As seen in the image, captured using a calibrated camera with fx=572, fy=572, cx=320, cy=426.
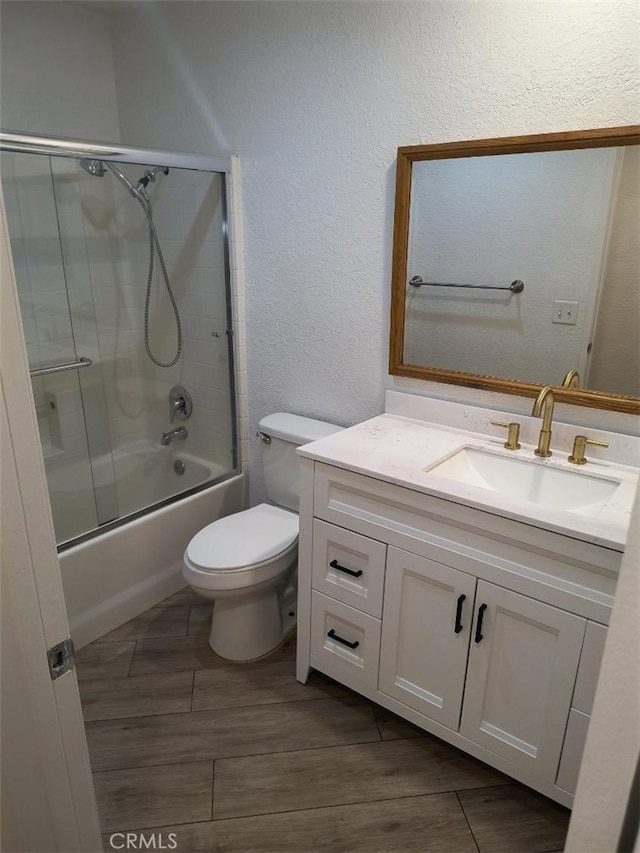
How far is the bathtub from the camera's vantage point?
210cm

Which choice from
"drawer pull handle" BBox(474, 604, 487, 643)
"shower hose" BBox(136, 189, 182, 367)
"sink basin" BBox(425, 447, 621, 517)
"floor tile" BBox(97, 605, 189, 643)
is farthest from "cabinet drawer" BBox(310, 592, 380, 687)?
"shower hose" BBox(136, 189, 182, 367)

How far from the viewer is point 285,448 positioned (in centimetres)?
227

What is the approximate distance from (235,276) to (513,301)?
48.0 inches

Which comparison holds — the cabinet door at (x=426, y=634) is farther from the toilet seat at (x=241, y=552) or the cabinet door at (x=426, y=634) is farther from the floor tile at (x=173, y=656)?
the floor tile at (x=173, y=656)

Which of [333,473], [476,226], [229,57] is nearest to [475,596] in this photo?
[333,473]

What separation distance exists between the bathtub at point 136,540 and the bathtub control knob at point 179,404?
0.63ft

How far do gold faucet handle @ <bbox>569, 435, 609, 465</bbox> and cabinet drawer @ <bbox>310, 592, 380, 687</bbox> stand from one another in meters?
0.75

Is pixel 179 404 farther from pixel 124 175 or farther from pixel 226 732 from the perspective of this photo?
pixel 226 732

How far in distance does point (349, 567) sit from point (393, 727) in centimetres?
55

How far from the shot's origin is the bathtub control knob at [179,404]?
276cm

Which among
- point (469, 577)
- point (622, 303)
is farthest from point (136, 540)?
point (622, 303)

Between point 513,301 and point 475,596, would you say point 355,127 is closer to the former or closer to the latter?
point 513,301

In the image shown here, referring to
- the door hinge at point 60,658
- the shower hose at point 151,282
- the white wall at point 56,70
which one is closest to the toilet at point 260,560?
the shower hose at point 151,282

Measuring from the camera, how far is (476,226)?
1784mm
